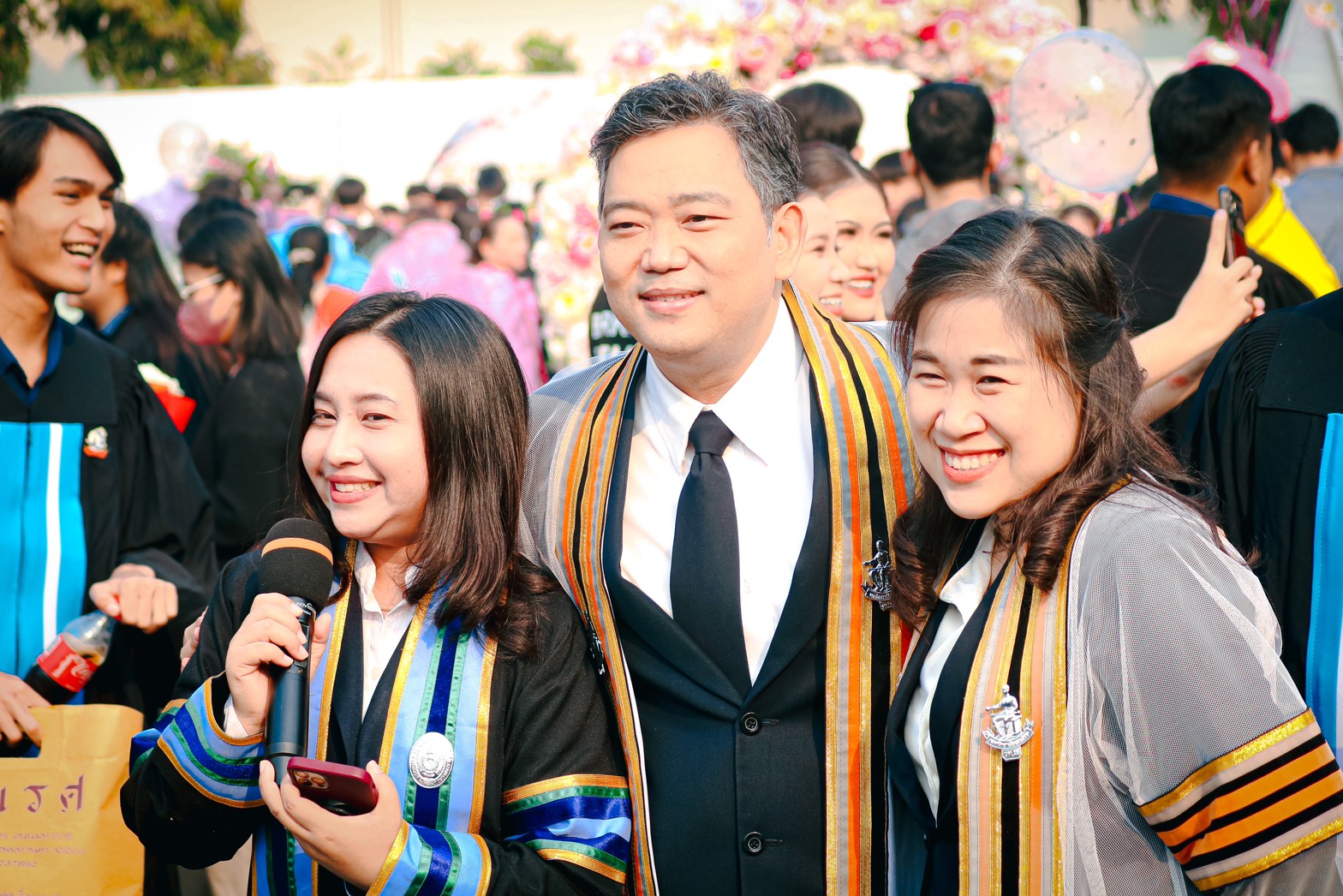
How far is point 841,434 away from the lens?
7.97ft

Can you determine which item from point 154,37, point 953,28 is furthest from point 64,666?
point 154,37

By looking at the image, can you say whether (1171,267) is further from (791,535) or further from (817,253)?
(791,535)

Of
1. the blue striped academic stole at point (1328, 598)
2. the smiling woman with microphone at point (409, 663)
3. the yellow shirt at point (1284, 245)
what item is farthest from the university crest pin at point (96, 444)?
the yellow shirt at point (1284, 245)

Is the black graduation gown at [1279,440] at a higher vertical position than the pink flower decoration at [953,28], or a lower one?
lower

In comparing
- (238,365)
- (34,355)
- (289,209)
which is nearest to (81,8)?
(289,209)

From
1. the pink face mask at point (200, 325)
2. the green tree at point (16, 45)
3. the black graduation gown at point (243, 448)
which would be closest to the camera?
the black graduation gown at point (243, 448)

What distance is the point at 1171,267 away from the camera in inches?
152

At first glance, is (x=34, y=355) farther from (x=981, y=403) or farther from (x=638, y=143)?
(x=981, y=403)

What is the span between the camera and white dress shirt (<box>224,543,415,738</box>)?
2270mm

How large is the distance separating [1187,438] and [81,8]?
25098 mm

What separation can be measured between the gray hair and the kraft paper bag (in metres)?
1.60

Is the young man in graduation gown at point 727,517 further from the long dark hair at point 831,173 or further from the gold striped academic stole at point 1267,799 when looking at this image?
the long dark hair at point 831,173

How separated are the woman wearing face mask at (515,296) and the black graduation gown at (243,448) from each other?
157cm

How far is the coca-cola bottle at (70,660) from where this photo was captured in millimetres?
3047
